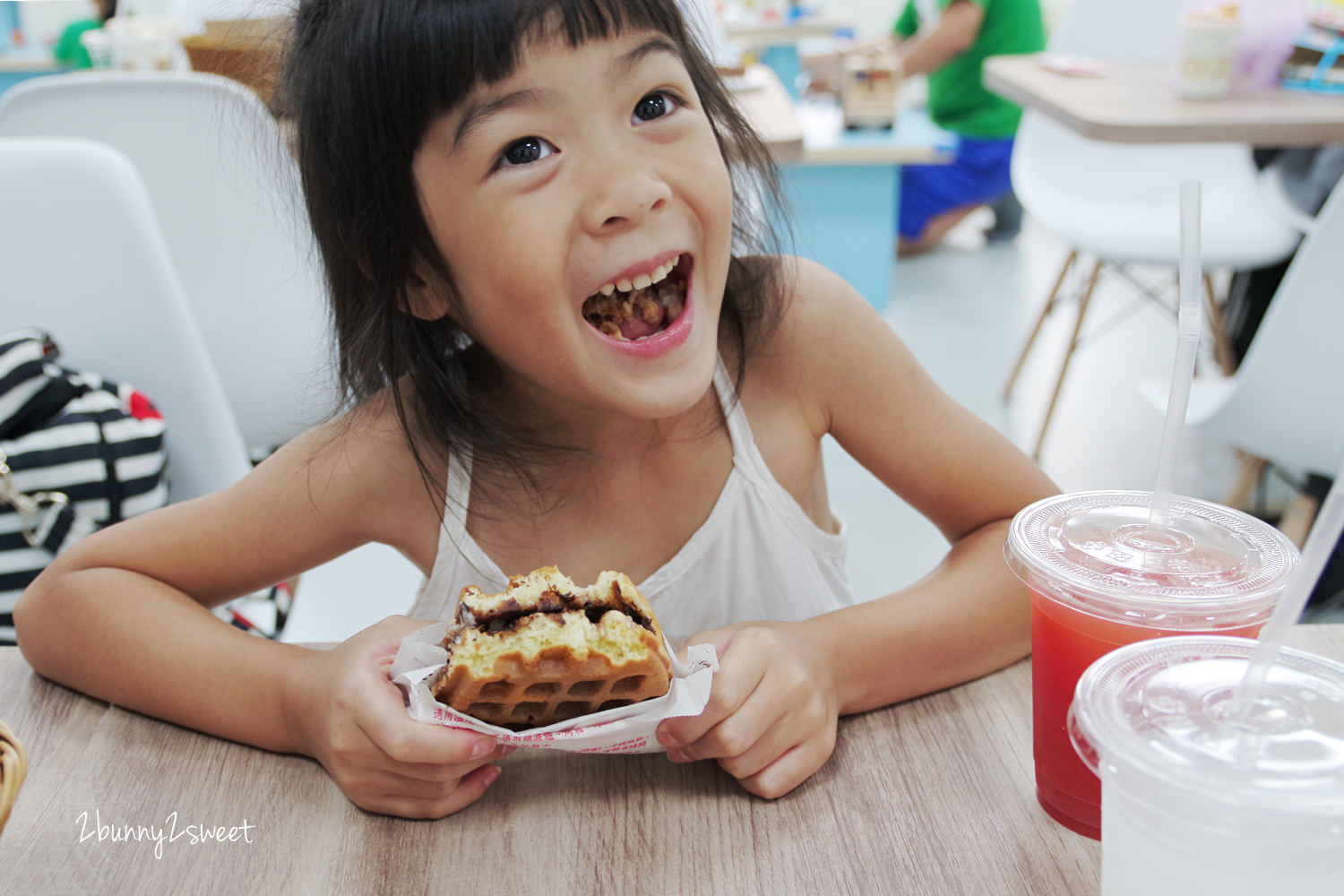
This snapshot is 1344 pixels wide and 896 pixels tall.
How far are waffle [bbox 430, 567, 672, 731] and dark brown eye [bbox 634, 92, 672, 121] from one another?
0.38 m

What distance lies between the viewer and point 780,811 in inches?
25.0

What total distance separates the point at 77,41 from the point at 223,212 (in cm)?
400

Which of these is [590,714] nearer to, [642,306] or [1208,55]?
[642,306]

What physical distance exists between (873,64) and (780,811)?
3.25m

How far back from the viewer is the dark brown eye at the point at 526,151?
2.53 feet

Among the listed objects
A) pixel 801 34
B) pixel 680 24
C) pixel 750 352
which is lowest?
pixel 801 34

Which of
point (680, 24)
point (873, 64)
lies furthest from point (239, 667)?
point (873, 64)

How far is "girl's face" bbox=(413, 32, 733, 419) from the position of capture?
76cm

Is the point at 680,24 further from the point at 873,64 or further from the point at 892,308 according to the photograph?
the point at 892,308

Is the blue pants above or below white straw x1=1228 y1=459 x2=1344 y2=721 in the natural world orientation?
below

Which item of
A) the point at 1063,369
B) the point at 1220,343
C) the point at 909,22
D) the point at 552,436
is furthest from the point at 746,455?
the point at 909,22

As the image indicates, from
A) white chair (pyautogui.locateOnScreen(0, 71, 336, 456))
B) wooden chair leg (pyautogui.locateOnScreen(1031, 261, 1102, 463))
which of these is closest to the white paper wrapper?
white chair (pyautogui.locateOnScreen(0, 71, 336, 456))

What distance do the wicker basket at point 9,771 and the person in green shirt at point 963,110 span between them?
4007mm

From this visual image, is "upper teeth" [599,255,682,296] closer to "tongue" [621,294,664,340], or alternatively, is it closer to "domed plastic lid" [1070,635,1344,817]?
"tongue" [621,294,664,340]
